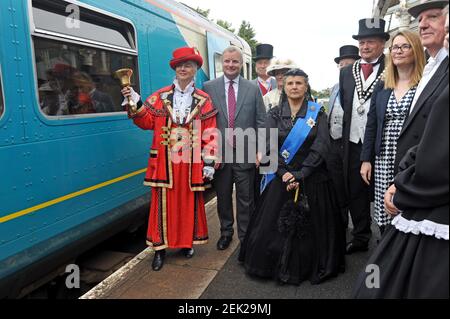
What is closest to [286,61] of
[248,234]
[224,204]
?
[224,204]

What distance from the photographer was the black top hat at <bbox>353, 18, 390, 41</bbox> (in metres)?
3.26

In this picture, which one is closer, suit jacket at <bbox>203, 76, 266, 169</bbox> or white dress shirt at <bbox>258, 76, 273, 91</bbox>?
suit jacket at <bbox>203, 76, 266, 169</bbox>

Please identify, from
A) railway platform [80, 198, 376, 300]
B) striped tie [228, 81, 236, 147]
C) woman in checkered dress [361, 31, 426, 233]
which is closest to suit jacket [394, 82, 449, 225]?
woman in checkered dress [361, 31, 426, 233]

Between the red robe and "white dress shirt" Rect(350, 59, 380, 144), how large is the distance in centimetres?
124

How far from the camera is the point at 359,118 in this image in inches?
128

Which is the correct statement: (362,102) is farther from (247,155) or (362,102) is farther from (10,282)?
(10,282)

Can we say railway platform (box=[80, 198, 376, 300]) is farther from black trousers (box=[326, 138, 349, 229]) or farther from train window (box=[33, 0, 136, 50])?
train window (box=[33, 0, 136, 50])

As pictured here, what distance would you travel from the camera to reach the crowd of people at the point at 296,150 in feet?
8.45

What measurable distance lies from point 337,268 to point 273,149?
1050 mm

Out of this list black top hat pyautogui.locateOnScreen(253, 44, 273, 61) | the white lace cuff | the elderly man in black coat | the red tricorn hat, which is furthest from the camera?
black top hat pyautogui.locateOnScreen(253, 44, 273, 61)

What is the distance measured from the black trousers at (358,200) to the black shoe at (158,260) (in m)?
1.75

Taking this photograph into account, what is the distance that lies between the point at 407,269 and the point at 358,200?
6.29 ft

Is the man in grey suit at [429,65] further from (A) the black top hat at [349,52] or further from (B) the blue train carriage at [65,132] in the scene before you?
(A) the black top hat at [349,52]

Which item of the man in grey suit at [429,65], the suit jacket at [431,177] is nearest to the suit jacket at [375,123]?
the man in grey suit at [429,65]
